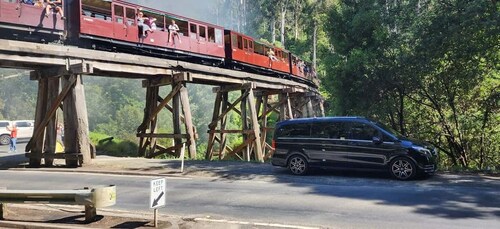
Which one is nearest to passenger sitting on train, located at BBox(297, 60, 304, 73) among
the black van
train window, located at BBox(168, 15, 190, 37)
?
train window, located at BBox(168, 15, 190, 37)

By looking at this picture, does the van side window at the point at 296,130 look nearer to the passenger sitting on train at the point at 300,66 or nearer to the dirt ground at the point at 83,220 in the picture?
the dirt ground at the point at 83,220

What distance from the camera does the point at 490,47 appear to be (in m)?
13.3

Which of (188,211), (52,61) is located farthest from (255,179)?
(52,61)

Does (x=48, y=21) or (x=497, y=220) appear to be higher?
(x=48, y=21)

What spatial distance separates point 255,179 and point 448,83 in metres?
8.81

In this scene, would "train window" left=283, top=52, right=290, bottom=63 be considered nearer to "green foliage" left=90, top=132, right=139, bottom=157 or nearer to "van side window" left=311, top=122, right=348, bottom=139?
"green foliage" left=90, top=132, right=139, bottom=157

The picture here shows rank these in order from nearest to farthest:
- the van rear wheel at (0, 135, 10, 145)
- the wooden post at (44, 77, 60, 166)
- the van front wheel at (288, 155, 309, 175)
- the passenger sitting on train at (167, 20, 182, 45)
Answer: the van front wheel at (288, 155, 309, 175)
the wooden post at (44, 77, 60, 166)
the passenger sitting on train at (167, 20, 182, 45)
the van rear wheel at (0, 135, 10, 145)

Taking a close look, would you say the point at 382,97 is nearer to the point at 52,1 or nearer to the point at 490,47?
the point at 490,47

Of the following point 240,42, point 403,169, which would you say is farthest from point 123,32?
point 403,169

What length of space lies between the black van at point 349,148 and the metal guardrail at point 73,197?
6478 mm

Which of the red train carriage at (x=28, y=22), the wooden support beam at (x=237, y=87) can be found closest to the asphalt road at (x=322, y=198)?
the red train carriage at (x=28, y=22)

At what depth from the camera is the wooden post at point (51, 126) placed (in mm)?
14406

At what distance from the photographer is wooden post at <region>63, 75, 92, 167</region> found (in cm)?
1337

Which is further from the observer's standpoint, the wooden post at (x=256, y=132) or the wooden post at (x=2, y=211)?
the wooden post at (x=256, y=132)
